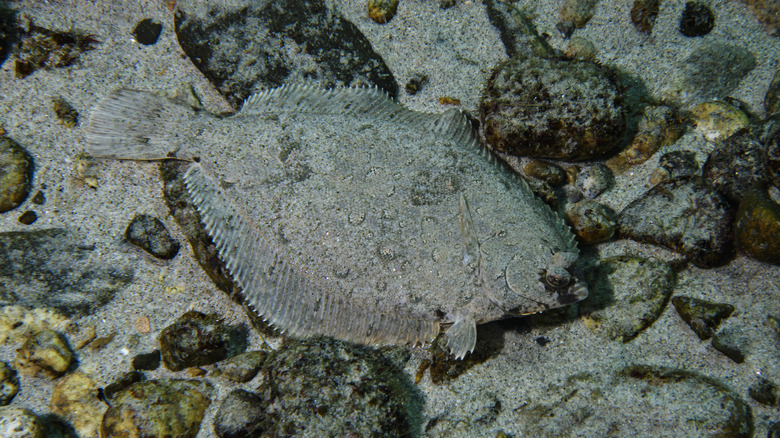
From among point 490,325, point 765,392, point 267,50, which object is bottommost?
point 490,325

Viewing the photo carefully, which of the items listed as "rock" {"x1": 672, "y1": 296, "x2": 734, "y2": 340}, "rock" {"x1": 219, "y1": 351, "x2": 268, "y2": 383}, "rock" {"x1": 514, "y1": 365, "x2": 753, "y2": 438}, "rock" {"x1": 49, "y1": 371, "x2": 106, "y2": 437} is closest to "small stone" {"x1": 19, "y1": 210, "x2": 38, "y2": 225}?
"rock" {"x1": 49, "y1": 371, "x2": 106, "y2": 437}

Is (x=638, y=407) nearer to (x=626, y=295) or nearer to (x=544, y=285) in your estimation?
(x=626, y=295)

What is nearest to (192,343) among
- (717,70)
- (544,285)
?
(544,285)

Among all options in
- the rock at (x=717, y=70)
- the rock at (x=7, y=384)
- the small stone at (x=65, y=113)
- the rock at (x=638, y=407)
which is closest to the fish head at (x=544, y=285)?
the rock at (x=638, y=407)

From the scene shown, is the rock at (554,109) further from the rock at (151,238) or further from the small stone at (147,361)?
the small stone at (147,361)

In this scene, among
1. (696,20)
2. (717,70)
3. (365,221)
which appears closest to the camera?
(365,221)

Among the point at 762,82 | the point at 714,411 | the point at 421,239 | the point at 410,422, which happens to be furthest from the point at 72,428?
the point at 762,82

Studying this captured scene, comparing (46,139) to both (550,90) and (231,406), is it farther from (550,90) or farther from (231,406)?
(550,90)
